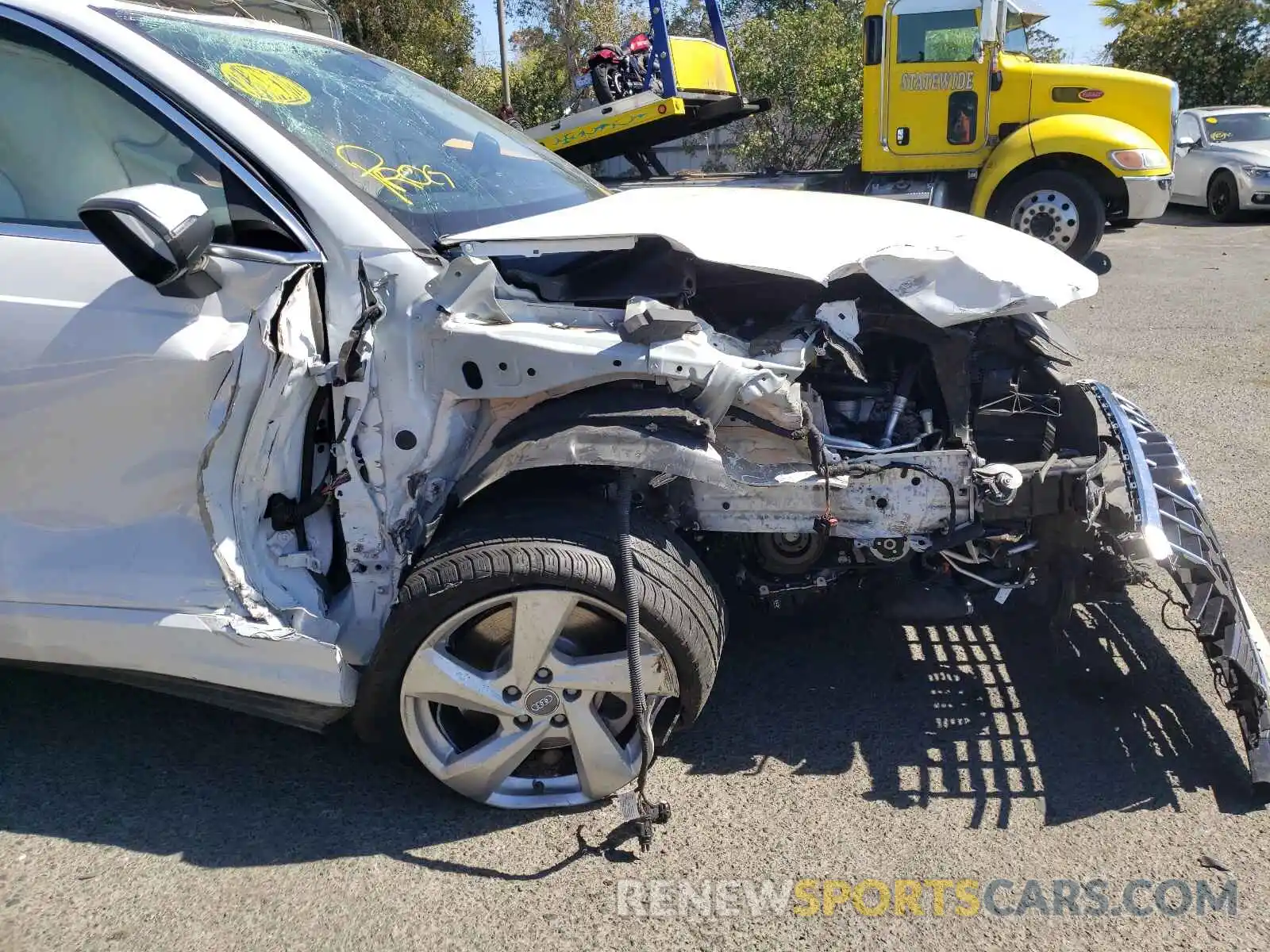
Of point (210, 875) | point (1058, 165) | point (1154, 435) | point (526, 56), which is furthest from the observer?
point (526, 56)

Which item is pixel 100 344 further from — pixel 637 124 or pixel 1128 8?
pixel 1128 8

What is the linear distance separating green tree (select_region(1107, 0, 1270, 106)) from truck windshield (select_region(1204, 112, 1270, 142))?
27.0 feet

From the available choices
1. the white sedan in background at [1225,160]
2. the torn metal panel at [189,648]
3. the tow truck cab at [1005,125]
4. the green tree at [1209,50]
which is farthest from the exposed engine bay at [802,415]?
the green tree at [1209,50]

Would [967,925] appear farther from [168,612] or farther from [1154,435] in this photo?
[168,612]

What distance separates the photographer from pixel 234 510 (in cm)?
248

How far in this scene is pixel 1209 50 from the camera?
2136 cm

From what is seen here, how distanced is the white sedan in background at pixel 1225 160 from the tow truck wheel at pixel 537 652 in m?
14.1

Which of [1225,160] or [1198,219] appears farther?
[1198,219]

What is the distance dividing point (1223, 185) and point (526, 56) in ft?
67.6

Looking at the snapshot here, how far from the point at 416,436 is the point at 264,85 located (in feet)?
3.76

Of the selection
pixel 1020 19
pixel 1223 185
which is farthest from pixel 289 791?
pixel 1223 185

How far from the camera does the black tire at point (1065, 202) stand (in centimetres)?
967

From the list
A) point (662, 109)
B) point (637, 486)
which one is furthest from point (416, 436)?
point (662, 109)
